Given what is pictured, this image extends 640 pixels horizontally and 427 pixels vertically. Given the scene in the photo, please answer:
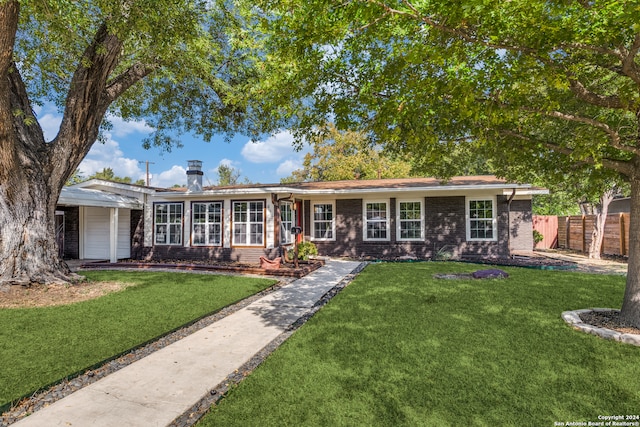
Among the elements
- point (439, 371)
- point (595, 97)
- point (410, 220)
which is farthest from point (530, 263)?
point (439, 371)

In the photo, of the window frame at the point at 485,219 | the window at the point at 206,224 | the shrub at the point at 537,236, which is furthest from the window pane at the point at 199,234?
the shrub at the point at 537,236

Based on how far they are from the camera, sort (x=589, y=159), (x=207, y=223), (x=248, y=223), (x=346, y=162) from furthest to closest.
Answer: (x=346, y=162) < (x=207, y=223) < (x=248, y=223) < (x=589, y=159)

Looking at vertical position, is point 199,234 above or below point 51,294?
above

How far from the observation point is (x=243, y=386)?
322 centimetres

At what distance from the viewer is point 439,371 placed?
3434mm

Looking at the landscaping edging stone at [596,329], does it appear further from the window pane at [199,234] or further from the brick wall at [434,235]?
the window pane at [199,234]

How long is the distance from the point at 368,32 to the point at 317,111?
1.44m

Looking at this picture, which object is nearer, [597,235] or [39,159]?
[39,159]

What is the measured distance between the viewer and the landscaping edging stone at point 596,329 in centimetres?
410

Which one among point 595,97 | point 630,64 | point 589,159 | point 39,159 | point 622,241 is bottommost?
point 622,241

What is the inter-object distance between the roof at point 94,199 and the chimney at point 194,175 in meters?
2.56

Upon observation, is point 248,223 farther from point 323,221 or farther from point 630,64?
point 630,64

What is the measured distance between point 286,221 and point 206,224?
312cm

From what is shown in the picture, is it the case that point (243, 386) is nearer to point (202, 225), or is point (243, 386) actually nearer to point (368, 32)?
point (368, 32)
